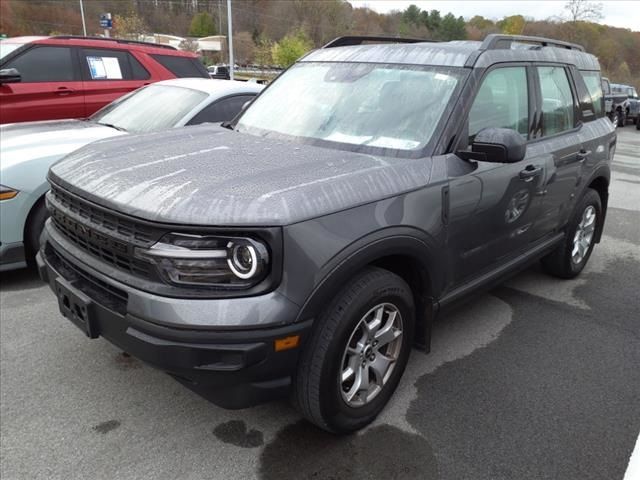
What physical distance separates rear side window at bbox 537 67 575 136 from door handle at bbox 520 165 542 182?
36cm

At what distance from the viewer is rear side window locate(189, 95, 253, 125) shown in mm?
4969

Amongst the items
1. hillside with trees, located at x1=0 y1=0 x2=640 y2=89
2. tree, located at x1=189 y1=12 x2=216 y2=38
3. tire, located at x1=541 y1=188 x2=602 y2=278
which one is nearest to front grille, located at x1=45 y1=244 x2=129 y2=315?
tire, located at x1=541 y1=188 x2=602 y2=278

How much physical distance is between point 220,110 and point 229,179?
10.00ft

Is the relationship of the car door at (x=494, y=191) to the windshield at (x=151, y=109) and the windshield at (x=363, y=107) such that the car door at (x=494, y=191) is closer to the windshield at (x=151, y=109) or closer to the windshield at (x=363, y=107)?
the windshield at (x=363, y=107)

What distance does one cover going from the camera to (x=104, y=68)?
706 centimetres

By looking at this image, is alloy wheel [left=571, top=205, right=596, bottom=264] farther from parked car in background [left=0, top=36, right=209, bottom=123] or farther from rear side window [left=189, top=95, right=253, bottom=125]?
parked car in background [left=0, top=36, right=209, bottom=123]

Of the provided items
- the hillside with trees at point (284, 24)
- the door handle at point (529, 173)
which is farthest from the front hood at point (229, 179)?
the hillside with trees at point (284, 24)

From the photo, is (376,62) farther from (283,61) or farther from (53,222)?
(283,61)

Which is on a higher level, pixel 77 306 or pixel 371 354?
pixel 77 306

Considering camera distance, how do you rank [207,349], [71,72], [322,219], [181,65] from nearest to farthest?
[207,349], [322,219], [71,72], [181,65]

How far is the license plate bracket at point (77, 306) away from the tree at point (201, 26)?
10692cm

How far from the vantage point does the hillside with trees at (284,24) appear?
53719 millimetres

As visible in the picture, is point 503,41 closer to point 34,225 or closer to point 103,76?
point 34,225

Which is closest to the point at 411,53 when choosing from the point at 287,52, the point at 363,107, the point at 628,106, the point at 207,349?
the point at 363,107
